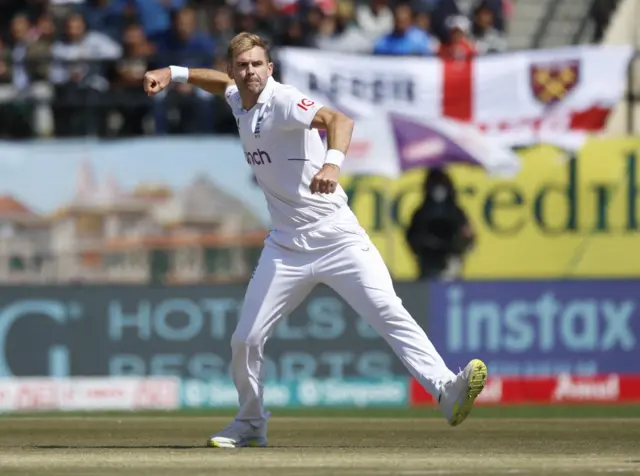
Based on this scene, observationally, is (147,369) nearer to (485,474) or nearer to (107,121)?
(107,121)

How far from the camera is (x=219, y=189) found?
16.3 metres

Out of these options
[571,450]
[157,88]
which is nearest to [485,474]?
[571,450]

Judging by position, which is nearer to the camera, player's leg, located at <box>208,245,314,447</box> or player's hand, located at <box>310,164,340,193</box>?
player's hand, located at <box>310,164,340,193</box>

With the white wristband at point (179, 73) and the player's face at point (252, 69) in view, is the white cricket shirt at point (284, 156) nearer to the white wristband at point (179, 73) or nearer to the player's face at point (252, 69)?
the player's face at point (252, 69)

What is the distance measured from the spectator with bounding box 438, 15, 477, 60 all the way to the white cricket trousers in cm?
759

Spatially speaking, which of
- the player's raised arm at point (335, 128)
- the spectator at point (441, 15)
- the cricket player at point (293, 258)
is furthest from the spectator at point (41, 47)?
the player's raised arm at point (335, 128)

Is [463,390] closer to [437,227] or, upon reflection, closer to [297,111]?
[297,111]

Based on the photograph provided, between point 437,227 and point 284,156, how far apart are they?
23.8 feet

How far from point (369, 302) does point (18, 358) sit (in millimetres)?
7555

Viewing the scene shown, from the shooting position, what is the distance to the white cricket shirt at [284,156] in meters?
9.13

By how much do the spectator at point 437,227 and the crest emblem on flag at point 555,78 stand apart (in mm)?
1315

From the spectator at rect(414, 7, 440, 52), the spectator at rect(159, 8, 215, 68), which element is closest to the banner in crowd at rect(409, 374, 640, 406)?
the spectator at rect(414, 7, 440, 52)

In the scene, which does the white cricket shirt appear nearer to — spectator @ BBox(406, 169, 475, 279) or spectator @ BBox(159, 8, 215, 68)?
spectator @ BBox(406, 169, 475, 279)

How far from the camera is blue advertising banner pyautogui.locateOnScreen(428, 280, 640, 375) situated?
16.2 meters
